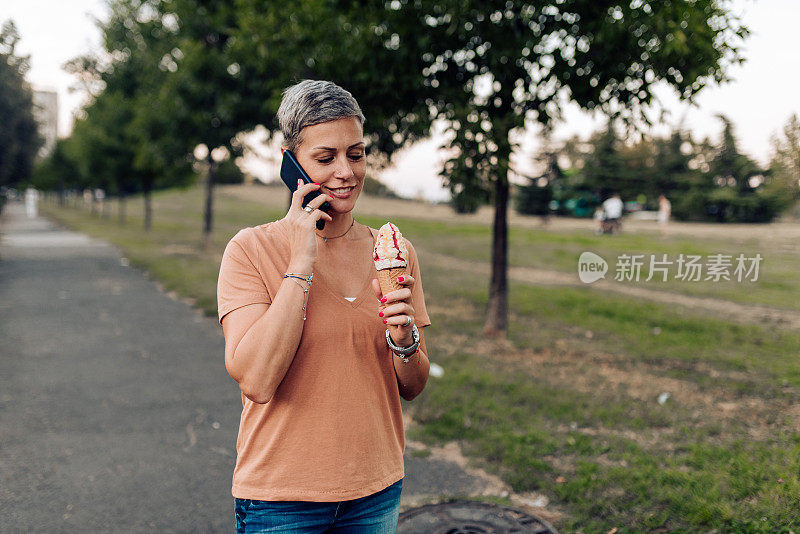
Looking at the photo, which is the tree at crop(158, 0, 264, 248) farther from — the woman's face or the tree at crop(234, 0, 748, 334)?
the woman's face

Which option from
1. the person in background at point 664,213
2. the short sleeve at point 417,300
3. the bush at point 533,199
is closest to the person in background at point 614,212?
the person in background at point 664,213

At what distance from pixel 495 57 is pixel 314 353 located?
18.8 feet

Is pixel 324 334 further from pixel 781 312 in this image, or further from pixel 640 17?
pixel 781 312

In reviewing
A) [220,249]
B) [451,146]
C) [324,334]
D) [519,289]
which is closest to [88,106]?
[220,249]

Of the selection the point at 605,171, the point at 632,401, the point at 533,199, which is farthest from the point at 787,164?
the point at 533,199

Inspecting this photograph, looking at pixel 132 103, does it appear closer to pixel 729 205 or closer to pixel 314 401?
pixel 729 205

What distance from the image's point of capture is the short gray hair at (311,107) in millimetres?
1728

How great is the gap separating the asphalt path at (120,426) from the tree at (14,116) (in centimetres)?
866

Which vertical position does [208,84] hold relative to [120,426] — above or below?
above

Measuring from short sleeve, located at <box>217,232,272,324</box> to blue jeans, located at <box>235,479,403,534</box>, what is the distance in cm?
55

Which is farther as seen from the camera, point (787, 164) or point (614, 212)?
point (614, 212)

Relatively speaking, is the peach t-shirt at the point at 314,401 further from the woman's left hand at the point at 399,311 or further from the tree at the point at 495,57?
the tree at the point at 495,57

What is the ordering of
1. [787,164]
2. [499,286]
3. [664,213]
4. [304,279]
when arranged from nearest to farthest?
[304,279], [787,164], [499,286], [664,213]

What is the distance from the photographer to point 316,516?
1739 millimetres
